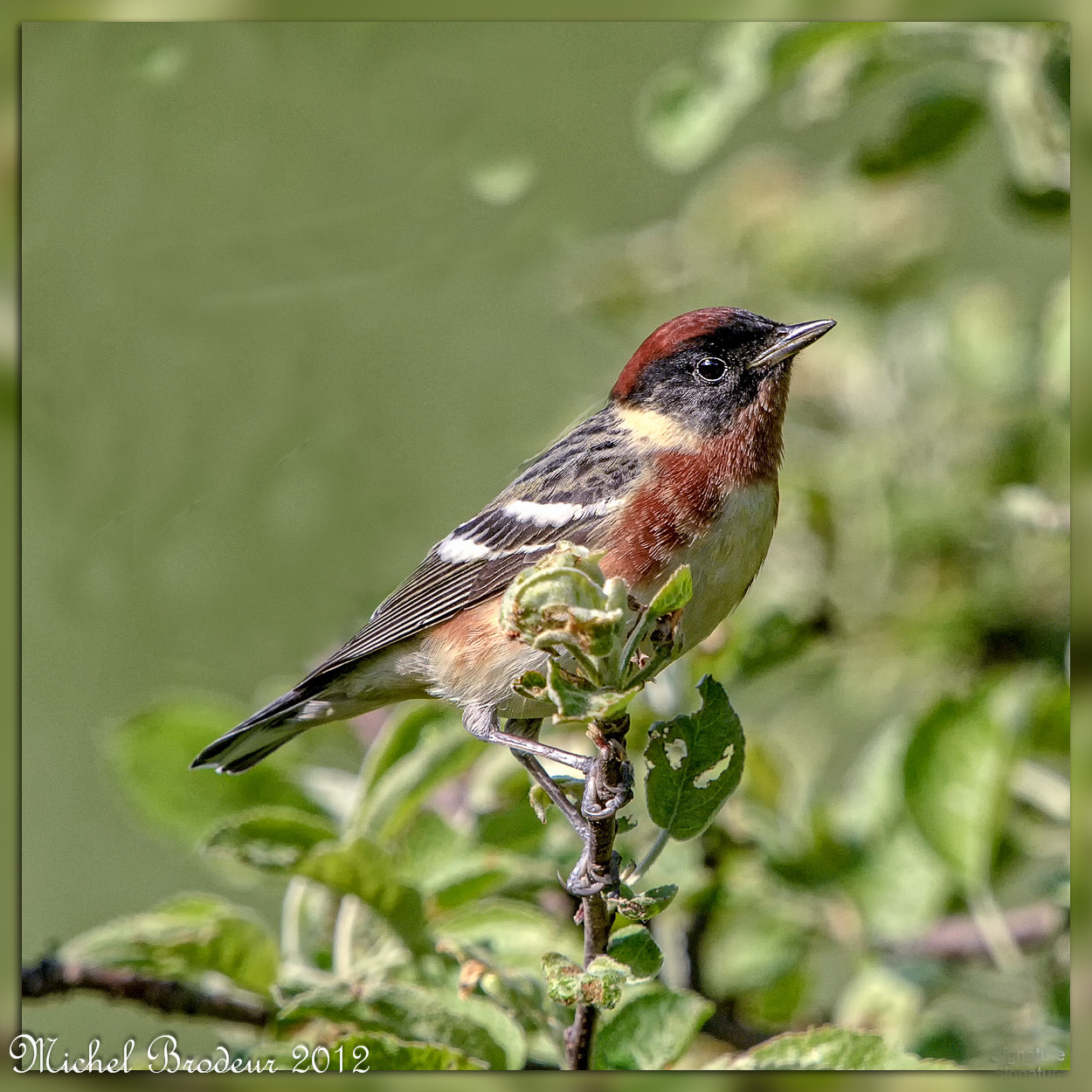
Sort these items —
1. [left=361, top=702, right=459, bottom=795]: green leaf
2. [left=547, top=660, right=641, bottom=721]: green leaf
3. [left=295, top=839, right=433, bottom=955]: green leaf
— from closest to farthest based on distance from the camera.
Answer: [left=547, top=660, right=641, bottom=721]: green leaf < [left=295, top=839, right=433, bottom=955]: green leaf < [left=361, top=702, right=459, bottom=795]: green leaf

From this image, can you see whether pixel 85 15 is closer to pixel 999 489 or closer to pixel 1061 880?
pixel 999 489

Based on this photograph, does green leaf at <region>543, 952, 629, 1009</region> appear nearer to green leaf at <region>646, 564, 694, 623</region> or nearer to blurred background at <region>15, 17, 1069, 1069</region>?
green leaf at <region>646, 564, 694, 623</region>

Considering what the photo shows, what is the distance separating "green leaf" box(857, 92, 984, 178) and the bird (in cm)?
44

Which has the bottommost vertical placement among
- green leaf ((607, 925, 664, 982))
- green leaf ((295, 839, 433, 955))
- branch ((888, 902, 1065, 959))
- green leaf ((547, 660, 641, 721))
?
branch ((888, 902, 1065, 959))

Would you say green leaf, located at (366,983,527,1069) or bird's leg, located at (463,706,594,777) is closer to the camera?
green leaf, located at (366,983,527,1069)

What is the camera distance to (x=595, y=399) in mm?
3096

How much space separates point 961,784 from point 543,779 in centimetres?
70

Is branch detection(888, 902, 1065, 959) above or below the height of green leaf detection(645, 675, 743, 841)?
below

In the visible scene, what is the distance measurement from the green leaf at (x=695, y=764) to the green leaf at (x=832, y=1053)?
339 mm

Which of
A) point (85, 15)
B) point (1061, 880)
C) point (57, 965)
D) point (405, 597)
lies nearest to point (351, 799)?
point (405, 597)

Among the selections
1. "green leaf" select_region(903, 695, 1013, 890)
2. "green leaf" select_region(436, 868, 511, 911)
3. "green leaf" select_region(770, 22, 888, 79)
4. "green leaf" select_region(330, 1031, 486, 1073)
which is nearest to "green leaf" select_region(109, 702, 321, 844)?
"green leaf" select_region(436, 868, 511, 911)

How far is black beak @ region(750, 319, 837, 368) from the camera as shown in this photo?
2.41m

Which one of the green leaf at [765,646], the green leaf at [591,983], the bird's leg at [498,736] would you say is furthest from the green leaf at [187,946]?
the green leaf at [765,646]

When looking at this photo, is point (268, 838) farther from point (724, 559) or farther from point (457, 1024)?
point (724, 559)
